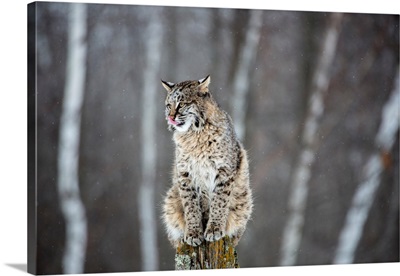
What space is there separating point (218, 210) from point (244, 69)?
5.83 feet

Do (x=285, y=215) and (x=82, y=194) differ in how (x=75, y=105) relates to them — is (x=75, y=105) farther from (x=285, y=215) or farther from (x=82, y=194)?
(x=285, y=215)

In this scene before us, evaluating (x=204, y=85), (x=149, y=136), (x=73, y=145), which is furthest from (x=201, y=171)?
(x=73, y=145)

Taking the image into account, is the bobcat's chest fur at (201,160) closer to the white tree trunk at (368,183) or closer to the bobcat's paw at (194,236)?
the bobcat's paw at (194,236)

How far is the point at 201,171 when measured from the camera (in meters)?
10.3

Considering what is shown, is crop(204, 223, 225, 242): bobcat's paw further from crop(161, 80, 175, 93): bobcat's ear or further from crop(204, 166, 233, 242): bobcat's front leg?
crop(161, 80, 175, 93): bobcat's ear

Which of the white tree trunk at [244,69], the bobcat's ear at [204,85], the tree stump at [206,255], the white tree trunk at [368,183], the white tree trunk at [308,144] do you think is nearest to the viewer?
the tree stump at [206,255]

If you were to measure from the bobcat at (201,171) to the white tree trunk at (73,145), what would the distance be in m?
0.92

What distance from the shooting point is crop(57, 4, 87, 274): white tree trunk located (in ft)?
33.4

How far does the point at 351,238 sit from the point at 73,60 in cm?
391

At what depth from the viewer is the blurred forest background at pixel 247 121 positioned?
10.3 m

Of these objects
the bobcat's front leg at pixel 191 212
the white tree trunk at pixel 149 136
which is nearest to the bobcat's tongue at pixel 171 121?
the white tree trunk at pixel 149 136

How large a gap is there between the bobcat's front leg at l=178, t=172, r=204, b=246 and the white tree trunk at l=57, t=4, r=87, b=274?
3.56ft

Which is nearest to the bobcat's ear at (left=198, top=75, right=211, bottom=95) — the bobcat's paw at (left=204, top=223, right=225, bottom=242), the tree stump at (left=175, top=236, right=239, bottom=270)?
the bobcat's paw at (left=204, top=223, right=225, bottom=242)

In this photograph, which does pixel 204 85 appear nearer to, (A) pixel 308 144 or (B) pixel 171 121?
(B) pixel 171 121
